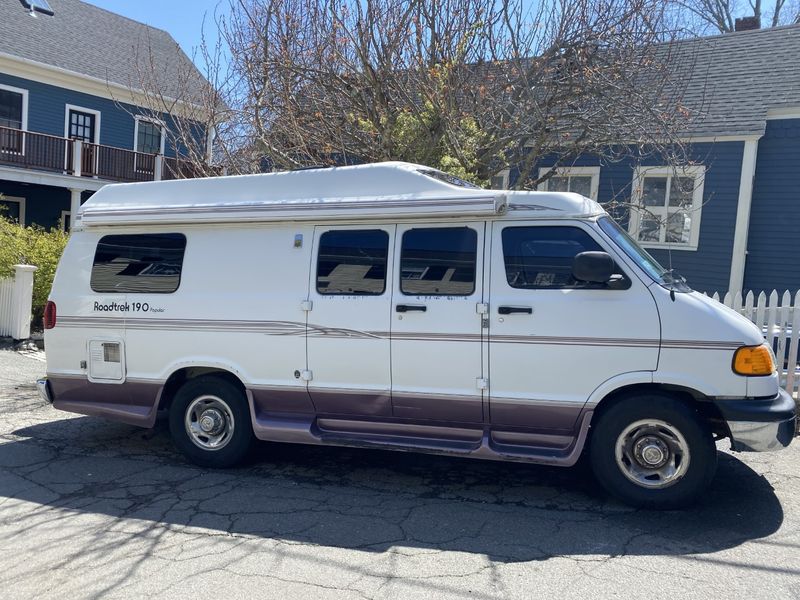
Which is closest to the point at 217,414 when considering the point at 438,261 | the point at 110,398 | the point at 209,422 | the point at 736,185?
the point at 209,422

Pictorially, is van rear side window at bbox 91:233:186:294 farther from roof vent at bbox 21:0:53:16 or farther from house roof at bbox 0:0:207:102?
roof vent at bbox 21:0:53:16

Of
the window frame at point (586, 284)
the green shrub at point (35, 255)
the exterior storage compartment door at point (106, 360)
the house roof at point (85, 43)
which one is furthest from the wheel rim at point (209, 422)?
the house roof at point (85, 43)

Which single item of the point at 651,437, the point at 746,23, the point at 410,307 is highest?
the point at 746,23

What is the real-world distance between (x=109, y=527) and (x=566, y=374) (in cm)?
322

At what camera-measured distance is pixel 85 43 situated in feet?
70.8

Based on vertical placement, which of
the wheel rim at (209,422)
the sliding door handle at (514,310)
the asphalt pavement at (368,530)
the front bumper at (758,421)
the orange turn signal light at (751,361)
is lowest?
the asphalt pavement at (368,530)

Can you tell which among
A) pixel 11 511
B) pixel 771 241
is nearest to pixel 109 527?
pixel 11 511

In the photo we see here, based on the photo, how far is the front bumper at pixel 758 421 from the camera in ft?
14.7

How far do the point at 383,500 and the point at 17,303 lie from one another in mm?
8572

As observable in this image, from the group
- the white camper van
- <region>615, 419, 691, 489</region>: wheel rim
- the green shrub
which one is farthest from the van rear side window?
the green shrub

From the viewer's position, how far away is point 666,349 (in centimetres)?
457

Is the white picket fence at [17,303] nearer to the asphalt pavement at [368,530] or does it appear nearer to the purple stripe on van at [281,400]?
the asphalt pavement at [368,530]

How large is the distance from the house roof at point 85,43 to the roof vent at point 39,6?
135 mm

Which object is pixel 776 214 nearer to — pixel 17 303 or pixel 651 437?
pixel 651 437
